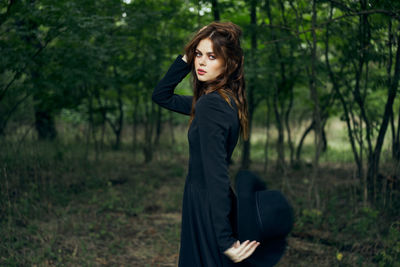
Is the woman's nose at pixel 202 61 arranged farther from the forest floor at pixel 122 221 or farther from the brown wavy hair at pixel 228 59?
the forest floor at pixel 122 221

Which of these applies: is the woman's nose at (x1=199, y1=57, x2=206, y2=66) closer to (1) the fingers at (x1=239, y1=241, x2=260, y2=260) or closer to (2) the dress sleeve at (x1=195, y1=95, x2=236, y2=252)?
(2) the dress sleeve at (x1=195, y1=95, x2=236, y2=252)

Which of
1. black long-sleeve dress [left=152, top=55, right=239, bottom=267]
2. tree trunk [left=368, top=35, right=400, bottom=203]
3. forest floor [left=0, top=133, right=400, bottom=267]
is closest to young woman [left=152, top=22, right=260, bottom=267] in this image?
black long-sleeve dress [left=152, top=55, right=239, bottom=267]

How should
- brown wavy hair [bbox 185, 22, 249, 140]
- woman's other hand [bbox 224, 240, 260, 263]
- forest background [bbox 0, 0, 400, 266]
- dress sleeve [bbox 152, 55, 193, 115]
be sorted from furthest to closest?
forest background [bbox 0, 0, 400, 266], dress sleeve [bbox 152, 55, 193, 115], brown wavy hair [bbox 185, 22, 249, 140], woman's other hand [bbox 224, 240, 260, 263]

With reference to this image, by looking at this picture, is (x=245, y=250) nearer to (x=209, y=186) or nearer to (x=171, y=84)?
(x=209, y=186)

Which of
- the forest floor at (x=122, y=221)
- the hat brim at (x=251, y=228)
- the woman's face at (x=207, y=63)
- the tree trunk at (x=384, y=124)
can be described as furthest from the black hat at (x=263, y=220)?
the tree trunk at (x=384, y=124)

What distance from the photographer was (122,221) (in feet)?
16.7

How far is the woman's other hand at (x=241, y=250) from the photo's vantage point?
164 centimetres

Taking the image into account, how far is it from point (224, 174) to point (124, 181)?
5.75 metres

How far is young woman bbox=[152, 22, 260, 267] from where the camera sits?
5.47ft

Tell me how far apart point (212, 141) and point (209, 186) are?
21 centimetres

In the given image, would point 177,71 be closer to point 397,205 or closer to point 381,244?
point 381,244

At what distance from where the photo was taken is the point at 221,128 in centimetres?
171

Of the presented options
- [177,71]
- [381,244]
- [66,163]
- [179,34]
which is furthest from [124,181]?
[177,71]

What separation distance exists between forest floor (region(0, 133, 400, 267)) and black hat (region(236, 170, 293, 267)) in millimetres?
2280
